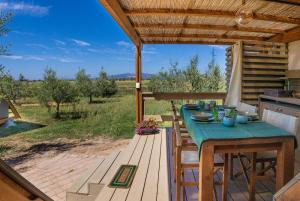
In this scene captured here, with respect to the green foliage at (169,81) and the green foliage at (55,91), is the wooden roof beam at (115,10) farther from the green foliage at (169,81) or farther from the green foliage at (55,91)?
the green foliage at (55,91)

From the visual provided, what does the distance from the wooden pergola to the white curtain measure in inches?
11.4

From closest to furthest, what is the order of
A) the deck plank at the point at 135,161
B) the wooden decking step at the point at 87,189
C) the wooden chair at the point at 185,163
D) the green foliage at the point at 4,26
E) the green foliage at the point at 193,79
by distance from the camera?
the wooden chair at the point at 185,163, the deck plank at the point at 135,161, the wooden decking step at the point at 87,189, the green foliage at the point at 4,26, the green foliage at the point at 193,79

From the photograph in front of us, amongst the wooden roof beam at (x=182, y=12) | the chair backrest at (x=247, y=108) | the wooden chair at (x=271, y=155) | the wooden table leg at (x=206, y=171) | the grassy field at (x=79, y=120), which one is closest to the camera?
the wooden table leg at (x=206, y=171)

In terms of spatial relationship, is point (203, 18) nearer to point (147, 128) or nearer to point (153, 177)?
point (147, 128)

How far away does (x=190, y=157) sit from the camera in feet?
7.41

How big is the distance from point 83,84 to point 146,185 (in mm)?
6553

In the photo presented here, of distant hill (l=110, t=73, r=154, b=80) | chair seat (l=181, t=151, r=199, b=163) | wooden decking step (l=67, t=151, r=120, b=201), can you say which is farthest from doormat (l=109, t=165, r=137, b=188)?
distant hill (l=110, t=73, r=154, b=80)

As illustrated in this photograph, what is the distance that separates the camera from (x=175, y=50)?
6375mm

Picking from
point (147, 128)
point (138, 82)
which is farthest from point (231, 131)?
point (138, 82)

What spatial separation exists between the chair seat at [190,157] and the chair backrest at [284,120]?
910mm

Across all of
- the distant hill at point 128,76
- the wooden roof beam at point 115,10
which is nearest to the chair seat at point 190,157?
the wooden roof beam at point 115,10

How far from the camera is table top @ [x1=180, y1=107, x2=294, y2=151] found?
1872 mm

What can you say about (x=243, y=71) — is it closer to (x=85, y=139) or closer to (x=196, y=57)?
(x=196, y=57)

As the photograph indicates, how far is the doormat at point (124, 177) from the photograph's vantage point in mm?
2303
